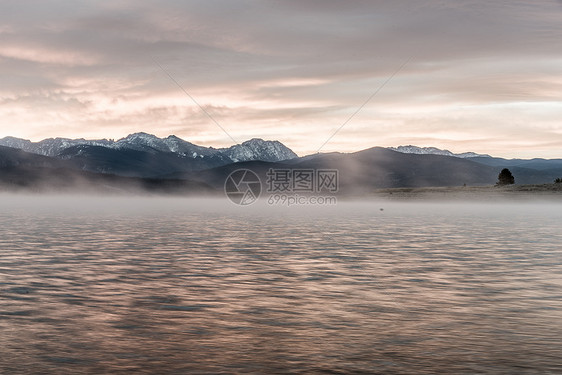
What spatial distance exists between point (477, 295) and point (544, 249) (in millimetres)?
29436

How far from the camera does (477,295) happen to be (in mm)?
31047

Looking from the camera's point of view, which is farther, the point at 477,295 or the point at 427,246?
the point at 427,246

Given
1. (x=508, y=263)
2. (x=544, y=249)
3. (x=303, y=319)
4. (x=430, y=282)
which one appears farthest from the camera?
(x=544, y=249)

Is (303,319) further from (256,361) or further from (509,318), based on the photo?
(509,318)

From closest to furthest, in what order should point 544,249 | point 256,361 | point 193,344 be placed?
point 256,361, point 193,344, point 544,249

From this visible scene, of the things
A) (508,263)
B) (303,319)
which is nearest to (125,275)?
(303,319)

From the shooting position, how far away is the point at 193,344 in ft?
68.5

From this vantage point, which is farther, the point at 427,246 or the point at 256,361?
the point at 427,246

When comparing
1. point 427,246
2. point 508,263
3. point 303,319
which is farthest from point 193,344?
point 427,246

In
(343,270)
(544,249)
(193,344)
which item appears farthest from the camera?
(544,249)

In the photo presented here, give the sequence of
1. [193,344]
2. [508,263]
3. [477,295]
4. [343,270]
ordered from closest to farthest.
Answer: [193,344]
[477,295]
[343,270]
[508,263]

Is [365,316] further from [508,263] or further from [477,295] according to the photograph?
[508,263]

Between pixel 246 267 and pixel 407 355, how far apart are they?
2303 centimetres

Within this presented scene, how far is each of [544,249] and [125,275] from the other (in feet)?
120
